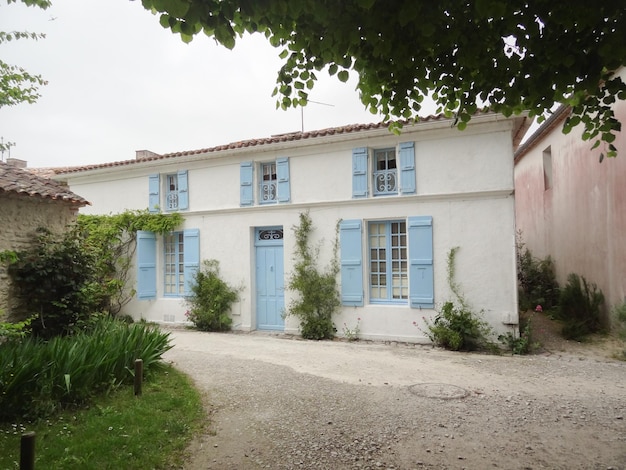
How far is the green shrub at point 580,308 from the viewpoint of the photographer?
8.65 meters

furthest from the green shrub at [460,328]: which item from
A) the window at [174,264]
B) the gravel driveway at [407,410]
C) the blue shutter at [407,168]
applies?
the window at [174,264]

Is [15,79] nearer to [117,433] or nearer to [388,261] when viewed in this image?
[117,433]

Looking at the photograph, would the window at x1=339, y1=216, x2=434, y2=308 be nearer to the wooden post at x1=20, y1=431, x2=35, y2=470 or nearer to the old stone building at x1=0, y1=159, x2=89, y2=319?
the old stone building at x1=0, y1=159, x2=89, y2=319

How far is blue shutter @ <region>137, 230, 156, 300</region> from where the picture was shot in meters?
11.2

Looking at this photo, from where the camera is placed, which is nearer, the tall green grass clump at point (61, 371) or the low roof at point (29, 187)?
the tall green grass clump at point (61, 371)

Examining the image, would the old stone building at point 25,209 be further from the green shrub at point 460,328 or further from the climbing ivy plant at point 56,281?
the green shrub at point 460,328

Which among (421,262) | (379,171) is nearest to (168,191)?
(379,171)

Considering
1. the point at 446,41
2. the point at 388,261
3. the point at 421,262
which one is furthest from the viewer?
the point at 388,261

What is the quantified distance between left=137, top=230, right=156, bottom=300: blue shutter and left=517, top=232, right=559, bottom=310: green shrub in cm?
1002

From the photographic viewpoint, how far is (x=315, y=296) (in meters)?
9.41

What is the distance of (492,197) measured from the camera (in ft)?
27.2

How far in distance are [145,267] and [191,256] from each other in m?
1.40

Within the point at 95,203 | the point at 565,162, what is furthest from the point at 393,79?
the point at 95,203

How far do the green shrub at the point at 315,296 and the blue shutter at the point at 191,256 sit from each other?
2.90 m
